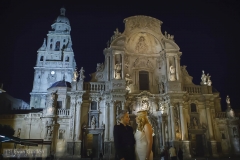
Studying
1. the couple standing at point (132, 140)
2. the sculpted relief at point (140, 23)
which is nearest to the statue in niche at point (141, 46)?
the sculpted relief at point (140, 23)

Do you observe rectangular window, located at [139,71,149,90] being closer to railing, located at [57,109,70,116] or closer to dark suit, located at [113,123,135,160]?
railing, located at [57,109,70,116]

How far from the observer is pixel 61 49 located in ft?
159

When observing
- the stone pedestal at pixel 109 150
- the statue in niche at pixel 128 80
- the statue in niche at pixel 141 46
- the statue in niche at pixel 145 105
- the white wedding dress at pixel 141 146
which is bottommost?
the stone pedestal at pixel 109 150

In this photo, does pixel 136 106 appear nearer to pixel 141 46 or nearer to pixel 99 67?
pixel 99 67

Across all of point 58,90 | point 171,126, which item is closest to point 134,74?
point 171,126

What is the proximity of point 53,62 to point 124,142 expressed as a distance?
43634 mm

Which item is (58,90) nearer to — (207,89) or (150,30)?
(150,30)

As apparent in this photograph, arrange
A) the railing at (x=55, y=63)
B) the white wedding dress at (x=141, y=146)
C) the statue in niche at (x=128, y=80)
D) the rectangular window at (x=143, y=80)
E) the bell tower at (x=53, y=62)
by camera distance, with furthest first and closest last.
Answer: the railing at (x=55, y=63) → the bell tower at (x=53, y=62) → the rectangular window at (x=143, y=80) → the statue in niche at (x=128, y=80) → the white wedding dress at (x=141, y=146)

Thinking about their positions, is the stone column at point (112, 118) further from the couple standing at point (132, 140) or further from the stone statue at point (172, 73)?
the couple standing at point (132, 140)

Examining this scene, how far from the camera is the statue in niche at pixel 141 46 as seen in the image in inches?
1146

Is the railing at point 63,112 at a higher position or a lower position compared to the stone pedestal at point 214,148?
higher

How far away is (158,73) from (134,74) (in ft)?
10.8

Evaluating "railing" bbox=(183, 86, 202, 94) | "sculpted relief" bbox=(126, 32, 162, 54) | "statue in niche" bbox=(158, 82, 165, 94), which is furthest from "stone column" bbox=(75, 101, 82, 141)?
"railing" bbox=(183, 86, 202, 94)

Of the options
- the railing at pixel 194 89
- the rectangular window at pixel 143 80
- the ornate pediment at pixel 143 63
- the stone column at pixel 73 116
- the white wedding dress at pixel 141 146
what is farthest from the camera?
the ornate pediment at pixel 143 63
